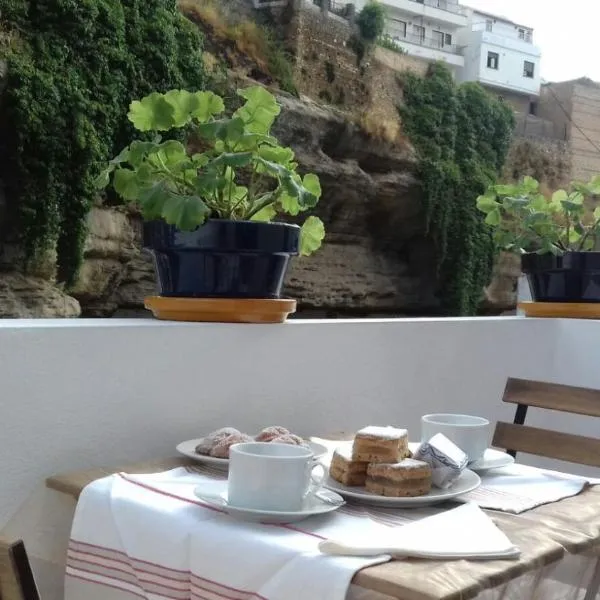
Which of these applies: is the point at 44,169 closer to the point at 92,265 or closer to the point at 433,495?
the point at 92,265

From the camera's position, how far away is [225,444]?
3.02 feet

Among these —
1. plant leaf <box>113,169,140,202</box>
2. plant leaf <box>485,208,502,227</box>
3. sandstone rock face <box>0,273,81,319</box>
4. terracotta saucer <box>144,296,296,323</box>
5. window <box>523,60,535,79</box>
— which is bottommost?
sandstone rock face <box>0,273,81,319</box>

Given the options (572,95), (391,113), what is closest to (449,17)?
(572,95)

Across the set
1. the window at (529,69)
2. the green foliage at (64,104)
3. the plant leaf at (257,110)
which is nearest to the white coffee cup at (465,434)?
the plant leaf at (257,110)

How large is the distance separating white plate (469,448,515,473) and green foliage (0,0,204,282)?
15.7ft

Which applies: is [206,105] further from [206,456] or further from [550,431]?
[550,431]

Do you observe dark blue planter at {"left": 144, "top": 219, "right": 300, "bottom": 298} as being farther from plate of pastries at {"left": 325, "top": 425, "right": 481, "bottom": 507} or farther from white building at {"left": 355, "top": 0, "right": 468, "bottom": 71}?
white building at {"left": 355, "top": 0, "right": 468, "bottom": 71}

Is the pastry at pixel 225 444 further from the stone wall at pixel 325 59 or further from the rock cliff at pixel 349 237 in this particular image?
the stone wall at pixel 325 59

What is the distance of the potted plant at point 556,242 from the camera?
2.17 meters

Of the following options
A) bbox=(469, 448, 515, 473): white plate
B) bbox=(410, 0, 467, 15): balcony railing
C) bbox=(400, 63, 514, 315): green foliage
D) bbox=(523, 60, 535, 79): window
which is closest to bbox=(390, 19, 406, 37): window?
bbox=(410, 0, 467, 15): balcony railing

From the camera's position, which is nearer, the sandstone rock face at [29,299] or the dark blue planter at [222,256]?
the dark blue planter at [222,256]

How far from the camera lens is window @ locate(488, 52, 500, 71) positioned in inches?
574

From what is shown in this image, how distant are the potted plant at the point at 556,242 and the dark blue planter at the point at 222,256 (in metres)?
1.14

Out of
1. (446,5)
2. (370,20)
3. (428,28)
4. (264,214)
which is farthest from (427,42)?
(264,214)
